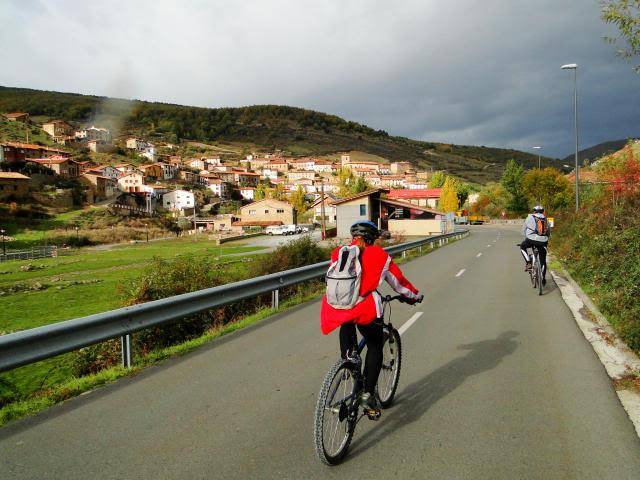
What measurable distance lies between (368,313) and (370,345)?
0.36 metres

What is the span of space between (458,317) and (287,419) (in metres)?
5.71

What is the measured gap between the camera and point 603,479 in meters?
3.44

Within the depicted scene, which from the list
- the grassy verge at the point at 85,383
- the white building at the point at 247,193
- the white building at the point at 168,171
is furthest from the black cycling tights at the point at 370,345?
the white building at the point at 247,193

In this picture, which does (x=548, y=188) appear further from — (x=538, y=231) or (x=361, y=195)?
(x=538, y=231)

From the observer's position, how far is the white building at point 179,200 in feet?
392

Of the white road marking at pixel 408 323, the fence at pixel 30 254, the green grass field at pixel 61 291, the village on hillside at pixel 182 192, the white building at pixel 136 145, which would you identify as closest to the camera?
the white road marking at pixel 408 323

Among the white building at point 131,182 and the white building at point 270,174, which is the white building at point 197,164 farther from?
the white building at point 131,182

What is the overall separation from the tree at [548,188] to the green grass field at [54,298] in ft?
144

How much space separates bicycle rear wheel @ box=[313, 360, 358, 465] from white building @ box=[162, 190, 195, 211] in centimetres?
11908

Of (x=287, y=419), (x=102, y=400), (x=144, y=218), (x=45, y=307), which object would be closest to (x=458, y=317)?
(x=287, y=419)

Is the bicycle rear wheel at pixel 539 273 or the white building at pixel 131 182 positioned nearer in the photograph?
the bicycle rear wheel at pixel 539 273

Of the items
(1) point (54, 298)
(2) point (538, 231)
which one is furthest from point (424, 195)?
(2) point (538, 231)

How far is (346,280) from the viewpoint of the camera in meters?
3.93

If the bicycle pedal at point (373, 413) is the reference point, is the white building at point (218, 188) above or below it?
above
